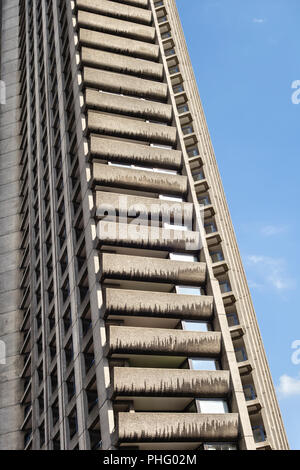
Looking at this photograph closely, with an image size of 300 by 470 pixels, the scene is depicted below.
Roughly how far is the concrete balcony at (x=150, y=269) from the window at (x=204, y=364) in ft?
18.3

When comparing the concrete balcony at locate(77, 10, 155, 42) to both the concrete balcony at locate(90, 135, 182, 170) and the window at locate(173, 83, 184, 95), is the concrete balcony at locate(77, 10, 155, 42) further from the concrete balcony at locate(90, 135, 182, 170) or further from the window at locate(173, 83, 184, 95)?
the concrete balcony at locate(90, 135, 182, 170)

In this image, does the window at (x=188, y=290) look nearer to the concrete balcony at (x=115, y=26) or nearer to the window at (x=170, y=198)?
the window at (x=170, y=198)

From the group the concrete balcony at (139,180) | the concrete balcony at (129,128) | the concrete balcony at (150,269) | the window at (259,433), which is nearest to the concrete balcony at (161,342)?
the concrete balcony at (150,269)

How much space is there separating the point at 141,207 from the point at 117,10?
24784 millimetres

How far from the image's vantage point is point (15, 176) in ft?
237

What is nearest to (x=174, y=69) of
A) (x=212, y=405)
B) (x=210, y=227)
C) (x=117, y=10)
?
(x=117, y=10)

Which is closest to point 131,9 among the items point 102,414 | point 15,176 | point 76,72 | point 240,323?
point 76,72

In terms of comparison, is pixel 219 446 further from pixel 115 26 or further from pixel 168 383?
pixel 115 26

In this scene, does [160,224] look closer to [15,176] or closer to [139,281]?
[139,281]

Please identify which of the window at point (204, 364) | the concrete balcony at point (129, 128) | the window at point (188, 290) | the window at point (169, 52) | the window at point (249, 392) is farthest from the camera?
the window at point (169, 52)

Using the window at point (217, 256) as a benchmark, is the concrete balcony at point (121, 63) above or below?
above

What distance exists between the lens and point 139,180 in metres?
47.0

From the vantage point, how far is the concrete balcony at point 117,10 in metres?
59.3

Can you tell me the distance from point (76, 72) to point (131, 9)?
12.2 m
